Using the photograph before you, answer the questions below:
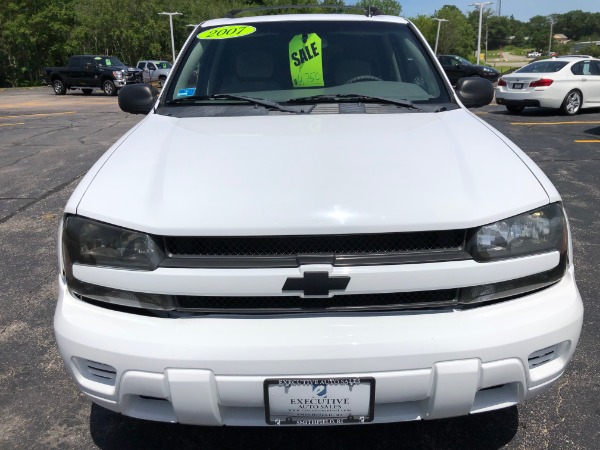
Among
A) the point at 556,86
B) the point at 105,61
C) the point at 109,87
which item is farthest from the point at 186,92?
the point at 105,61

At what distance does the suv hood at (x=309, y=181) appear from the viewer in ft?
5.81

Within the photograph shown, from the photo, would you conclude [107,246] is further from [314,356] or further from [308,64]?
[308,64]

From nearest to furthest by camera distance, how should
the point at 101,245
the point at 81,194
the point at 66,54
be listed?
the point at 101,245 → the point at 81,194 → the point at 66,54

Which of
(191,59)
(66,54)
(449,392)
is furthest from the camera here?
(66,54)

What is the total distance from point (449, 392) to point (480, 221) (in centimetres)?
55

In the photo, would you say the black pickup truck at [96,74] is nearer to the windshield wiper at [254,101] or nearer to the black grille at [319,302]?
the windshield wiper at [254,101]

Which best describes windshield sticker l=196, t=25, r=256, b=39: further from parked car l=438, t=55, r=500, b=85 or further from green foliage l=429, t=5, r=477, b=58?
green foliage l=429, t=5, r=477, b=58

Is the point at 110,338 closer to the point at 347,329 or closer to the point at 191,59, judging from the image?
the point at 347,329

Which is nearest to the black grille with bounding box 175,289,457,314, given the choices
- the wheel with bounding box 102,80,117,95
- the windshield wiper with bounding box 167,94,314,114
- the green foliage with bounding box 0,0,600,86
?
the windshield wiper with bounding box 167,94,314,114

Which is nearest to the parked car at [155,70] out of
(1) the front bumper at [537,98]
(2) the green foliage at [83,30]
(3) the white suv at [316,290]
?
(2) the green foliage at [83,30]

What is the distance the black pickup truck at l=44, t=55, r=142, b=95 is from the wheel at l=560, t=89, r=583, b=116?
17522 millimetres

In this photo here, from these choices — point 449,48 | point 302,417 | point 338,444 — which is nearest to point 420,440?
point 338,444

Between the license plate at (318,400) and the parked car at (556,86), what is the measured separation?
1344 centimetres

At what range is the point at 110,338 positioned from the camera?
70.4 inches
